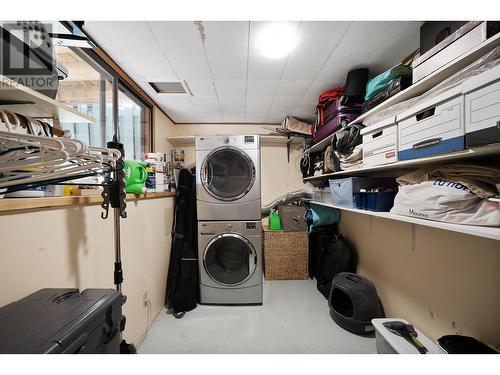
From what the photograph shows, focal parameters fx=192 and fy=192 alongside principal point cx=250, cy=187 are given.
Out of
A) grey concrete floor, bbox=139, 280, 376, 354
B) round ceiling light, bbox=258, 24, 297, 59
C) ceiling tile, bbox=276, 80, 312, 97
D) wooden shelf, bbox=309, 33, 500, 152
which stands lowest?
grey concrete floor, bbox=139, 280, 376, 354

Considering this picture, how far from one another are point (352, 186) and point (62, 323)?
171cm

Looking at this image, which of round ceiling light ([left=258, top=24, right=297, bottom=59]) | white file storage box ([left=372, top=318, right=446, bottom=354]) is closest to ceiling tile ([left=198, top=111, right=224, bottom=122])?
round ceiling light ([left=258, top=24, right=297, bottom=59])

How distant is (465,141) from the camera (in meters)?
0.78

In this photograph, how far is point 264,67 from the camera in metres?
1.59

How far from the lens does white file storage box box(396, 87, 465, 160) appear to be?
0.81 meters

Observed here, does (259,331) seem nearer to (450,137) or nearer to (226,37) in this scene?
(450,137)

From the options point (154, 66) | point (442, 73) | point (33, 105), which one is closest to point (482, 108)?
point (442, 73)

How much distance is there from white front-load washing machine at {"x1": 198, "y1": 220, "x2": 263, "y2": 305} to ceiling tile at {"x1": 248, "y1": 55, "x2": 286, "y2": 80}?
1439mm

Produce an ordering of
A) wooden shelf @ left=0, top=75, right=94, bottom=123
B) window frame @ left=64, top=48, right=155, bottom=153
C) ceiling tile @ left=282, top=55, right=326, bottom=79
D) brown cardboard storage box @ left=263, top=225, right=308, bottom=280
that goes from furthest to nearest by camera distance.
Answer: brown cardboard storage box @ left=263, top=225, right=308, bottom=280, ceiling tile @ left=282, top=55, right=326, bottom=79, window frame @ left=64, top=48, right=155, bottom=153, wooden shelf @ left=0, top=75, right=94, bottom=123

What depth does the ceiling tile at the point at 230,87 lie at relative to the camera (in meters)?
1.81

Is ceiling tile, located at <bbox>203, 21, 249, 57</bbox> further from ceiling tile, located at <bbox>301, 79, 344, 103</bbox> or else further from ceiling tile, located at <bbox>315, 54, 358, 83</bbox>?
ceiling tile, located at <bbox>301, 79, 344, 103</bbox>

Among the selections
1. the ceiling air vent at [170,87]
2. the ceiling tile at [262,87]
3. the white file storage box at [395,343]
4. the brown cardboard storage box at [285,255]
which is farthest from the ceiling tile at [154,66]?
the white file storage box at [395,343]

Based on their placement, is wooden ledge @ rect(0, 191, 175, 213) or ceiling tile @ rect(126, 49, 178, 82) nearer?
wooden ledge @ rect(0, 191, 175, 213)

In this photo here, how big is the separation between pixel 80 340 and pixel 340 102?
211 cm
